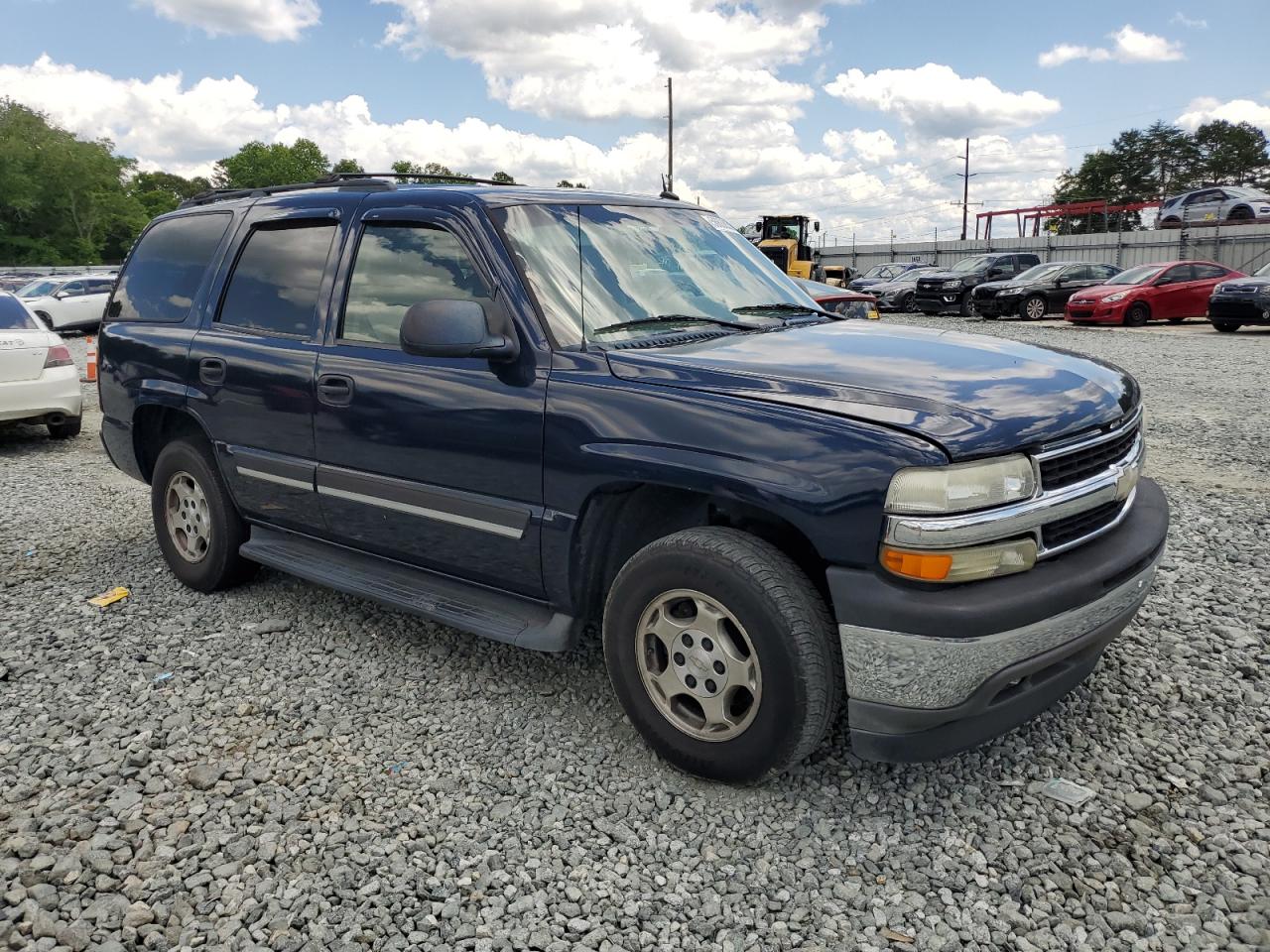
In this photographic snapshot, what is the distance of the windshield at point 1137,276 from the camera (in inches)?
834

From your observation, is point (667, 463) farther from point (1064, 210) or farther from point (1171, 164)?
point (1171, 164)

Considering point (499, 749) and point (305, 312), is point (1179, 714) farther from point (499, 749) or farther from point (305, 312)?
point (305, 312)

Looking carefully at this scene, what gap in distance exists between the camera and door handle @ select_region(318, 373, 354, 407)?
3797mm

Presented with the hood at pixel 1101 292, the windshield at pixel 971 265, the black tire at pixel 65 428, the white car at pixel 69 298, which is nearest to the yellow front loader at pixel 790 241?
the windshield at pixel 971 265

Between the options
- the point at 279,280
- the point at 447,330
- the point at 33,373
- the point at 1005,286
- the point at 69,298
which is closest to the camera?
the point at 447,330

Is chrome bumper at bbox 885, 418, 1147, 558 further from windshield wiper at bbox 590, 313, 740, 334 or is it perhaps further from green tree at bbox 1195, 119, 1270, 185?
green tree at bbox 1195, 119, 1270, 185

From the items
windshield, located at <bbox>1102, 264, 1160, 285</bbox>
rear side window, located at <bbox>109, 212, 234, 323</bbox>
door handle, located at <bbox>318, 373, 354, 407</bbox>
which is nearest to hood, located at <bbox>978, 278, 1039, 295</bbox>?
windshield, located at <bbox>1102, 264, 1160, 285</bbox>

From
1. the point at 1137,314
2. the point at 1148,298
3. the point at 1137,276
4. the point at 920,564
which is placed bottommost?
the point at 920,564

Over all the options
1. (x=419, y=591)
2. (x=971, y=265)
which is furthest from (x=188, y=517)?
(x=971, y=265)

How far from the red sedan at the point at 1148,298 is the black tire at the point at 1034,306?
2087 millimetres

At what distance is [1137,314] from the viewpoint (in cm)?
2091

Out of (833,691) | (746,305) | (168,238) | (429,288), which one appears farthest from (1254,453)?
(168,238)

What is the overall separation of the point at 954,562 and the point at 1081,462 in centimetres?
65

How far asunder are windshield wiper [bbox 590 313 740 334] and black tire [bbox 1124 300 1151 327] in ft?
66.5
